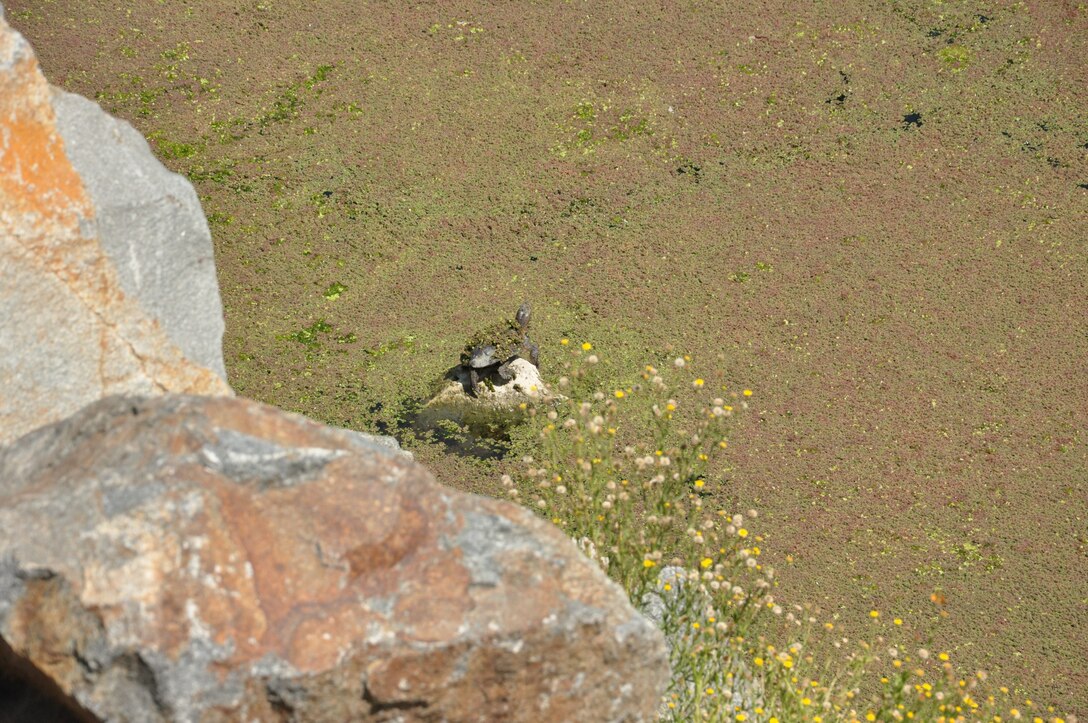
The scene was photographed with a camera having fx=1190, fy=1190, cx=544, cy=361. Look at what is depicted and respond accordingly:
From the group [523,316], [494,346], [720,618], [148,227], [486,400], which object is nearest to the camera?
[148,227]

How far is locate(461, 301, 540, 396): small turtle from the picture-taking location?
6.07 m

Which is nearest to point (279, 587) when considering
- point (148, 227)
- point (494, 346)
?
point (148, 227)

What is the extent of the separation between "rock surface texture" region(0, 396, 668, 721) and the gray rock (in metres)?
1.13

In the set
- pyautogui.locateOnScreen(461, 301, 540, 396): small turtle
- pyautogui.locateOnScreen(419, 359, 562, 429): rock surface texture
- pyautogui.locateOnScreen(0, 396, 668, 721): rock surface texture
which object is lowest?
pyautogui.locateOnScreen(419, 359, 562, 429): rock surface texture

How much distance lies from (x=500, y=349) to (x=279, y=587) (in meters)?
3.62

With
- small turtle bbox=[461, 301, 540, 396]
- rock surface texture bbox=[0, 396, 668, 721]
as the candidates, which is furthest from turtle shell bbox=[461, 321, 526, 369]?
rock surface texture bbox=[0, 396, 668, 721]

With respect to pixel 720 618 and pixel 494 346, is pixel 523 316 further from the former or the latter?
pixel 720 618

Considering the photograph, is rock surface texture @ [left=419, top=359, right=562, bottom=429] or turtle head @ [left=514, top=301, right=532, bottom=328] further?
turtle head @ [left=514, top=301, right=532, bottom=328]

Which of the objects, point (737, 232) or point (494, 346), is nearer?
point (494, 346)

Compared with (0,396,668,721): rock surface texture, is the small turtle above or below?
below

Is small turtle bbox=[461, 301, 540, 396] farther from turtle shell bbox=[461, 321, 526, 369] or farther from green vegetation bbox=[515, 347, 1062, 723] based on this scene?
green vegetation bbox=[515, 347, 1062, 723]

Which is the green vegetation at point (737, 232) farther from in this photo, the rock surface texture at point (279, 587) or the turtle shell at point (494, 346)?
the rock surface texture at point (279, 587)

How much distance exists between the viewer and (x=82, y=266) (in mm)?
3875

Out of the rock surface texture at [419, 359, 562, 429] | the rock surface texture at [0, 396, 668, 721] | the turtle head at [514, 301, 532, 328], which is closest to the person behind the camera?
the rock surface texture at [0, 396, 668, 721]
